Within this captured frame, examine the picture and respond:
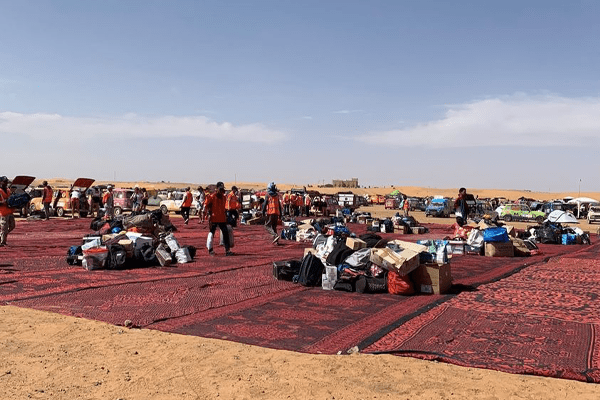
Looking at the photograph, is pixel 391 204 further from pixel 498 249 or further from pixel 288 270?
pixel 288 270

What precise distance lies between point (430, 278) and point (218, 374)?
4741 millimetres

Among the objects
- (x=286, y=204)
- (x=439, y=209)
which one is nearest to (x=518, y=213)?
(x=439, y=209)

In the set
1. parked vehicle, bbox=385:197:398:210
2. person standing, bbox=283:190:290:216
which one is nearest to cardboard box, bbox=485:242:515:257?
person standing, bbox=283:190:290:216

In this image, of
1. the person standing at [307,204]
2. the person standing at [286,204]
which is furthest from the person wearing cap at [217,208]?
the person standing at [307,204]

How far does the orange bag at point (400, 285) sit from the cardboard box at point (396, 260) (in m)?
0.10

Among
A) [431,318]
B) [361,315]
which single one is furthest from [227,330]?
[431,318]

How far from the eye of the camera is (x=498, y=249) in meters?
14.6

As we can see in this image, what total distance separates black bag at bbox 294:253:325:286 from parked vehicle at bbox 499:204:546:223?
30.8 meters

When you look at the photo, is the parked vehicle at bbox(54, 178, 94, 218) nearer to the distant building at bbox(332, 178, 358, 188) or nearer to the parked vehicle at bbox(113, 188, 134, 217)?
the parked vehicle at bbox(113, 188, 134, 217)

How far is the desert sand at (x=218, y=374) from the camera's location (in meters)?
4.50

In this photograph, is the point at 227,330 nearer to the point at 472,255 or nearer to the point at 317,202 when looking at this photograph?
the point at 472,255

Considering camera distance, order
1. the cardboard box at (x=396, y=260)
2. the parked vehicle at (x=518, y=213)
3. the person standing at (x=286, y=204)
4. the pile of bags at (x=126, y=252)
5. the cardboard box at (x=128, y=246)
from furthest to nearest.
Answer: the parked vehicle at (x=518, y=213)
the person standing at (x=286, y=204)
the cardboard box at (x=128, y=246)
the pile of bags at (x=126, y=252)
the cardboard box at (x=396, y=260)

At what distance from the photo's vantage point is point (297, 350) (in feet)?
18.5

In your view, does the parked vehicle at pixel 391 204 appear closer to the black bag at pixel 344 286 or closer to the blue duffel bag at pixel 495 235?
the blue duffel bag at pixel 495 235
